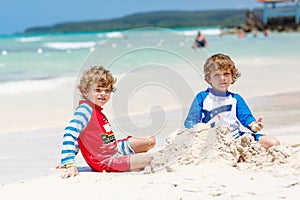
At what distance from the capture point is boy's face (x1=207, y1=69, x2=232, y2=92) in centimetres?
391

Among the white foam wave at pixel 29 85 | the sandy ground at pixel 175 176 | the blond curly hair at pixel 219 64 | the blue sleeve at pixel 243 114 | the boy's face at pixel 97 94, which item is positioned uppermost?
the white foam wave at pixel 29 85

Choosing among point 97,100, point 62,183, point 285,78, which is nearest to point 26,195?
point 62,183

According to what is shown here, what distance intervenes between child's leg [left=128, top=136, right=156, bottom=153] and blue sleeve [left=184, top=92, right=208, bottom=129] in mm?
324

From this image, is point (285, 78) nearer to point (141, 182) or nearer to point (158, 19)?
point (141, 182)

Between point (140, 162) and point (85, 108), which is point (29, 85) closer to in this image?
point (85, 108)

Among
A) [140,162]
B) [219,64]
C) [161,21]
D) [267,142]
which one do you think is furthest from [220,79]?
[161,21]

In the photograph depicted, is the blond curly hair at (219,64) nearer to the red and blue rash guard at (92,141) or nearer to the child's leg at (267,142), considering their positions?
the child's leg at (267,142)

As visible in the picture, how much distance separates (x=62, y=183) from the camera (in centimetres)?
333

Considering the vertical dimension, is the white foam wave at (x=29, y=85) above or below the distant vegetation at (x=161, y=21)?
below

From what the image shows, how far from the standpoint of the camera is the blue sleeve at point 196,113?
3.85 metres

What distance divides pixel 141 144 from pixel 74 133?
0.57 metres

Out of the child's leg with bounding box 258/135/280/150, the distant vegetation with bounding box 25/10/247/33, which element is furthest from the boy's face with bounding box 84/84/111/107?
the distant vegetation with bounding box 25/10/247/33

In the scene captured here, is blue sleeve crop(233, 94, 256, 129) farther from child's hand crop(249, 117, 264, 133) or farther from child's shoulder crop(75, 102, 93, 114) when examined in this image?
child's shoulder crop(75, 102, 93, 114)

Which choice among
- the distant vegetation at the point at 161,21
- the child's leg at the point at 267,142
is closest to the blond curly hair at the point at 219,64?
the child's leg at the point at 267,142
